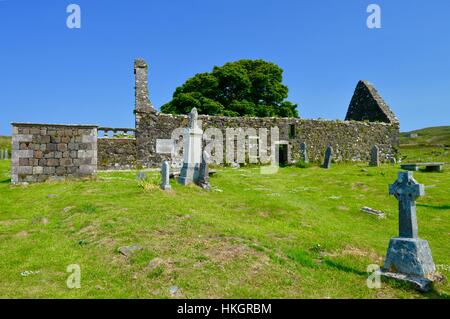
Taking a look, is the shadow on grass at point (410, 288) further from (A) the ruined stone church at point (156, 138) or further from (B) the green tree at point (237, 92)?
(B) the green tree at point (237, 92)

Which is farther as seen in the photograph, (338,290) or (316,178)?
(316,178)

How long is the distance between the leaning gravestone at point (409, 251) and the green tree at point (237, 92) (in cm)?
3060

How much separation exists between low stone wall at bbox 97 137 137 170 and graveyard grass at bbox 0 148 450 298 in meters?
6.26

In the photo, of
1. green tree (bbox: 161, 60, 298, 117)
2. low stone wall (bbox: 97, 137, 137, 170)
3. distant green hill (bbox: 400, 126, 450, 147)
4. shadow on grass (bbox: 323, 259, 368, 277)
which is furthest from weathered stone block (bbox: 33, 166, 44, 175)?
distant green hill (bbox: 400, 126, 450, 147)

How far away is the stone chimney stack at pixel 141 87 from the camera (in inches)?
945

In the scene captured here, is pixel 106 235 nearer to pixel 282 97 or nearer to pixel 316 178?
pixel 316 178

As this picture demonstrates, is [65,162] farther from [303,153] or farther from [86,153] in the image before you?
[303,153]

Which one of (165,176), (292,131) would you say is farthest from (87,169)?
(292,131)

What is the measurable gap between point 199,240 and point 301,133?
22.4 metres

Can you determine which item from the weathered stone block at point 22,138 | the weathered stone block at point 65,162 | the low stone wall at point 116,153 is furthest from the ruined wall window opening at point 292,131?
the weathered stone block at point 22,138

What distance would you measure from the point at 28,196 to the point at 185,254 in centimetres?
970

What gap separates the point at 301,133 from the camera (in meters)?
29.5
